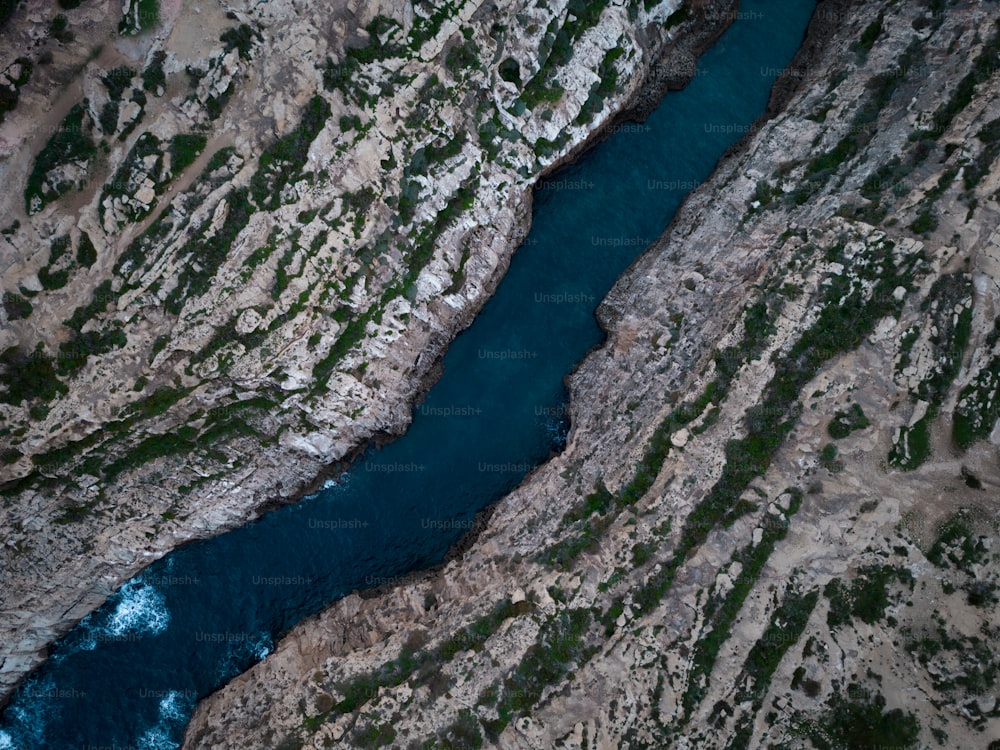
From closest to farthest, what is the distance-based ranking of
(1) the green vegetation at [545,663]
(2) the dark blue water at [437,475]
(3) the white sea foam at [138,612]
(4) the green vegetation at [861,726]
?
(4) the green vegetation at [861,726] → (1) the green vegetation at [545,663] → (2) the dark blue water at [437,475] → (3) the white sea foam at [138,612]

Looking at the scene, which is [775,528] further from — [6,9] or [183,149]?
[6,9]

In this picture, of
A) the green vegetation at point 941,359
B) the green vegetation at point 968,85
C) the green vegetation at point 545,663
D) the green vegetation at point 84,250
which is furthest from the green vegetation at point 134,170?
the green vegetation at point 968,85

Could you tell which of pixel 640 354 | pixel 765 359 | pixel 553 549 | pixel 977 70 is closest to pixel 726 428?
pixel 765 359

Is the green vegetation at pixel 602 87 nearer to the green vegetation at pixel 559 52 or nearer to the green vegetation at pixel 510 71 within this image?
the green vegetation at pixel 559 52

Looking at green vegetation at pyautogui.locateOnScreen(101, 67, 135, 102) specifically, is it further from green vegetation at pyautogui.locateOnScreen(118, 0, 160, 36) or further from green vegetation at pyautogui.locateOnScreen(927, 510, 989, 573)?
green vegetation at pyautogui.locateOnScreen(927, 510, 989, 573)

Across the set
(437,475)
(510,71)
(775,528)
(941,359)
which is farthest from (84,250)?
(941,359)

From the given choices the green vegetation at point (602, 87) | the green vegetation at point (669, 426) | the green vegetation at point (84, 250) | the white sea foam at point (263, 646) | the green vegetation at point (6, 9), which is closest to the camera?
the green vegetation at point (6, 9)
